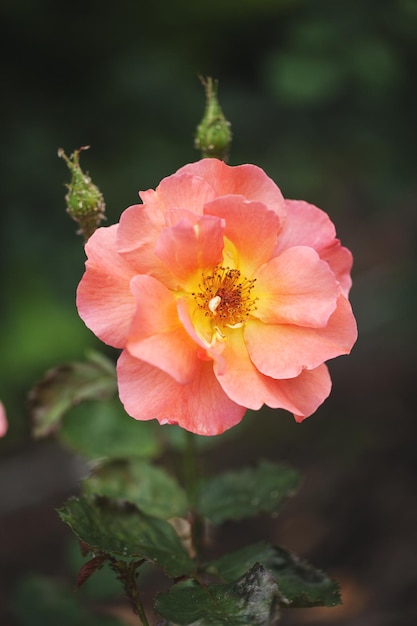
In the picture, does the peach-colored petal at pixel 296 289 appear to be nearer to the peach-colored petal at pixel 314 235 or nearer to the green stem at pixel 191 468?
the peach-colored petal at pixel 314 235

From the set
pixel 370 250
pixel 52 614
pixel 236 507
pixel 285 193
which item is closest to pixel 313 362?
pixel 236 507

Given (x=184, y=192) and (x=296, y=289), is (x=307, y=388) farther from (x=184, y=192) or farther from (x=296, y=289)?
(x=184, y=192)

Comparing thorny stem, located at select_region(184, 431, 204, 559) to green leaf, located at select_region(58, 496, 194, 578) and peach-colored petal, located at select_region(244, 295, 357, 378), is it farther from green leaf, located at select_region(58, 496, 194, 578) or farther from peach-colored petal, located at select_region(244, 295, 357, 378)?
peach-colored petal, located at select_region(244, 295, 357, 378)

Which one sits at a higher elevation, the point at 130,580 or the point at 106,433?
the point at 106,433

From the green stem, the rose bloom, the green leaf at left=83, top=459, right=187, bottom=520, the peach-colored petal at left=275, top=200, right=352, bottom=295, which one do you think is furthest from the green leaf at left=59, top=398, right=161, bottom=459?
the peach-colored petal at left=275, top=200, right=352, bottom=295

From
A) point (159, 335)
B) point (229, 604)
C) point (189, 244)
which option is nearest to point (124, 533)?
point (229, 604)

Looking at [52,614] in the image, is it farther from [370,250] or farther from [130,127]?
[370,250]

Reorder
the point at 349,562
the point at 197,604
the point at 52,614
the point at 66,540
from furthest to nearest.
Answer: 1. the point at 66,540
2. the point at 349,562
3. the point at 52,614
4. the point at 197,604
